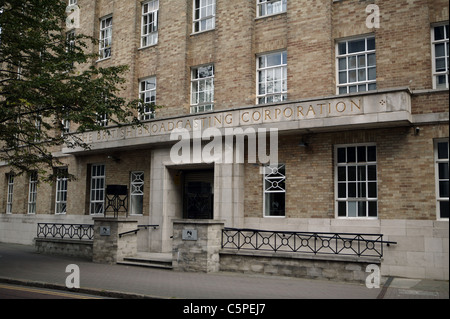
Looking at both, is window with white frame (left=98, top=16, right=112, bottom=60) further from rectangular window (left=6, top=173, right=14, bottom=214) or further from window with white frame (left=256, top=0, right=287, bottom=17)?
rectangular window (left=6, top=173, right=14, bottom=214)

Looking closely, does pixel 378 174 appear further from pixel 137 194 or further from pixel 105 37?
pixel 105 37

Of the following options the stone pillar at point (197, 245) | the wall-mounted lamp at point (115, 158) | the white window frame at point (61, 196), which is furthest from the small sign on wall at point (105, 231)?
the white window frame at point (61, 196)

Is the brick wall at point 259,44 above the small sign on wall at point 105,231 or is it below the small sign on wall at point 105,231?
above

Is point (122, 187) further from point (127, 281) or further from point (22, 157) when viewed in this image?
point (127, 281)

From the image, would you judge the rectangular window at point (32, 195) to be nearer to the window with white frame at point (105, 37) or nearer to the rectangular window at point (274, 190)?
the window with white frame at point (105, 37)

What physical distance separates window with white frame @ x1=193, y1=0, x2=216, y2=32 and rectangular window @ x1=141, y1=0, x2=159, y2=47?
2.24m

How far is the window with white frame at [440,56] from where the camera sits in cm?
1398

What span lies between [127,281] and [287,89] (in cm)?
848

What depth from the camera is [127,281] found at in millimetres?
12445

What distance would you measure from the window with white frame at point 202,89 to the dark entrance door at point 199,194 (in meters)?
2.64

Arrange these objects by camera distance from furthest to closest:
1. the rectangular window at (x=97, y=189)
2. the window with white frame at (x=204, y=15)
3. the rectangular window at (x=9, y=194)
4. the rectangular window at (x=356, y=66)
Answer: the rectangular window at (x=9, y=194), the rectangular window at (x=97, y=189), the window with white frame at (x=204, y=15), the rectangular window at (x=356, y=66)

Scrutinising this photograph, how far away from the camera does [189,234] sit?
1463 cm

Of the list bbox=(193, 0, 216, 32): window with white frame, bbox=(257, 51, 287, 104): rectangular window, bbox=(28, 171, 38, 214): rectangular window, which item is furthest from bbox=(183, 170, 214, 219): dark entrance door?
bbox=(28, 171, 38, 214): rectangular window

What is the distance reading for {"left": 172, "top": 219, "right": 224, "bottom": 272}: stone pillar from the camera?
14297 mm
